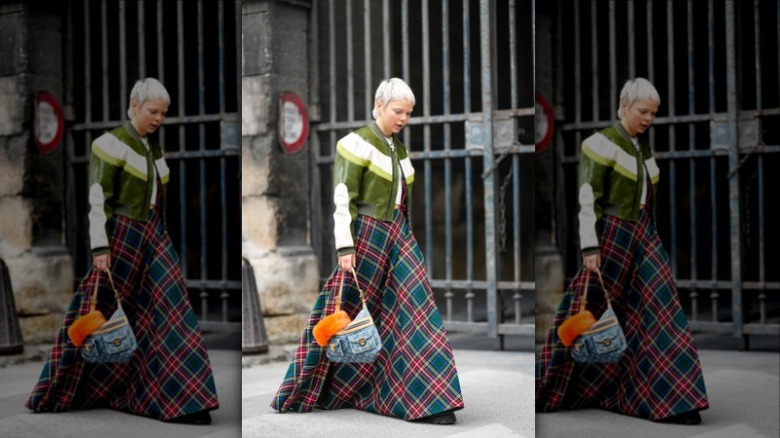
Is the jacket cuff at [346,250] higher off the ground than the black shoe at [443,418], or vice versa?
the jacket cuff at [346,250]

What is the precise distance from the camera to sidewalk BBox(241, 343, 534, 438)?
3779 millimetres

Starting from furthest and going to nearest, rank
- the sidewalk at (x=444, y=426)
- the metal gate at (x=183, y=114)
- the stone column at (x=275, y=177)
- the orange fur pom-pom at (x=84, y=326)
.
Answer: the stone column at (x=275, y=177), the metal gate at (x=183, y=114), the orange fur pom-pom at (x=84, y=326), the sidewalk at (x=444, y=426)

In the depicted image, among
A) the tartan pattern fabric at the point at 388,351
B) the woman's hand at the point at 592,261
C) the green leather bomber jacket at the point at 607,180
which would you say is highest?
the green leather bomber jacket at the point at 607,180

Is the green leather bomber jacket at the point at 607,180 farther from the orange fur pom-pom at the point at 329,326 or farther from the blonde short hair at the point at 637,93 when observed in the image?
the orange fur pom-pom at the point at 329,326

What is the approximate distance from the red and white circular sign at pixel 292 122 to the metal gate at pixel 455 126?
0.29 feet

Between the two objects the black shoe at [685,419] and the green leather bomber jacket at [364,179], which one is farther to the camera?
the black shoe at [685,419]

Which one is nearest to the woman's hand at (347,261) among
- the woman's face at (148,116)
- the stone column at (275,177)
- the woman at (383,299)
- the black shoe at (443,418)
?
the woman at (383,299)

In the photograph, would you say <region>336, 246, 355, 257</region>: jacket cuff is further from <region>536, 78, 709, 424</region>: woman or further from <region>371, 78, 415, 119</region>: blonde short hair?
<region>536, 78, 709, 424</region>: woman

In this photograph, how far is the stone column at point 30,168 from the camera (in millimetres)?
4012

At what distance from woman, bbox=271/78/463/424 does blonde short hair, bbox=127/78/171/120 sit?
741mm

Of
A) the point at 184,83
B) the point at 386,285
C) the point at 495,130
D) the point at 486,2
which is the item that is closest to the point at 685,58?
the point at 495,130

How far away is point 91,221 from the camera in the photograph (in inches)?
153

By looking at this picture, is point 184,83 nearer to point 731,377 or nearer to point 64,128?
point 64,128

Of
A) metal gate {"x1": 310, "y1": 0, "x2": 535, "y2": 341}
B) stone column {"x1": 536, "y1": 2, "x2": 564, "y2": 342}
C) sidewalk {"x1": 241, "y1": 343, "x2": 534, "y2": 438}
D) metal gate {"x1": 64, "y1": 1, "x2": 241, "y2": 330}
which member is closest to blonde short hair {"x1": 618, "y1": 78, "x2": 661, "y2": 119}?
stone column {"x1": 536, "y1": 2, "x2": 564, "y2": 342}
